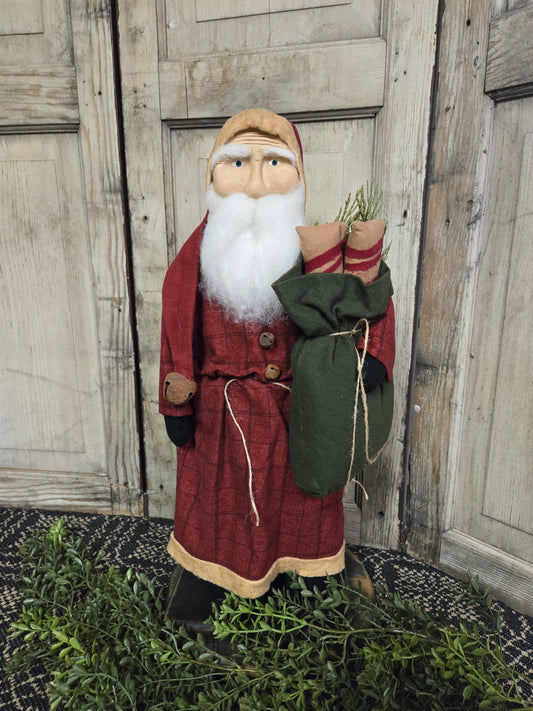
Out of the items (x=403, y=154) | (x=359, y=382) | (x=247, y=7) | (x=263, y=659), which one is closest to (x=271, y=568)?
(x=263, y=659)

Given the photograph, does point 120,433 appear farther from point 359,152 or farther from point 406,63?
point 406,63

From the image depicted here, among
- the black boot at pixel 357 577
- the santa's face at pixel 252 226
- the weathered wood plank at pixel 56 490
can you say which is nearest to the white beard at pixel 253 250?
the santa's face at pixel 252 226

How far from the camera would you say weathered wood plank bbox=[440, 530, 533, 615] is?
4.47 feet

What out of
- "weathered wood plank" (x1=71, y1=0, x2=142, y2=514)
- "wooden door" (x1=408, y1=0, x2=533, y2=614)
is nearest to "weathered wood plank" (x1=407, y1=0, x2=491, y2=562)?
"wooden door" (x1=408, y1=0, x2=533, y2=614)

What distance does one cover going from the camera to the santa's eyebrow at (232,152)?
1050 millimetres

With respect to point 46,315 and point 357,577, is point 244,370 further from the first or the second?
point 46,315

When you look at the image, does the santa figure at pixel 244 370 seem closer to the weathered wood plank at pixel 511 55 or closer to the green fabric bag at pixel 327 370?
the green fabric bag at pixel 327 370

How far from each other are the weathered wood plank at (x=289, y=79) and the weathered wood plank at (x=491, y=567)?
1.35m

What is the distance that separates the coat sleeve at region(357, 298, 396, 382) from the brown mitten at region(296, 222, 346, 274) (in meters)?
0.15

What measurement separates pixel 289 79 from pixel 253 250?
2.23 feet

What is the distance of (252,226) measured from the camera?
105 cm

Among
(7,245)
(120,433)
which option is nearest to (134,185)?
(7,245)

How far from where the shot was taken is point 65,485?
6.04 feet

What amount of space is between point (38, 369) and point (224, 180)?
1127 mm
